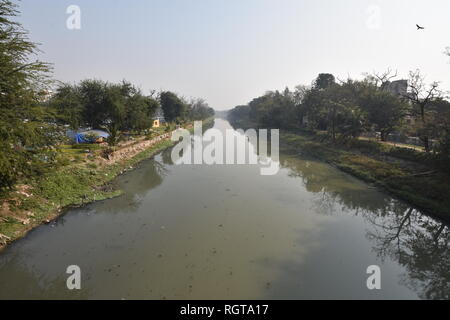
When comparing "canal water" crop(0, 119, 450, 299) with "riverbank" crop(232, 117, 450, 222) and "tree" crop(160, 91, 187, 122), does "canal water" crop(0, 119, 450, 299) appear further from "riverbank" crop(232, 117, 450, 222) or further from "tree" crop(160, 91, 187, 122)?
"tree" crop(160, 91, 187, 122)

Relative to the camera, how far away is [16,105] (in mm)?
8039

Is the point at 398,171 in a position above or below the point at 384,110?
below

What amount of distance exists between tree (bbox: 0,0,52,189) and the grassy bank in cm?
1759

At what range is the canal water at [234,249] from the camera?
6109 mm

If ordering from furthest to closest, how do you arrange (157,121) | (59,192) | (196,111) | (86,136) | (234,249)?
(196,111) → (157,121) → (86,136) → (59,192) → (234,249)

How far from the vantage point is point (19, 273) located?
22.1ft

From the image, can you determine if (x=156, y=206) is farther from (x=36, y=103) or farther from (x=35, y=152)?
(x=36, y=103)

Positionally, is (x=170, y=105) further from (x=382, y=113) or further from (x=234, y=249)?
(x=234, y=249)

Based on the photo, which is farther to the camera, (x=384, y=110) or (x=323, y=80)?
(x=323, y=80)

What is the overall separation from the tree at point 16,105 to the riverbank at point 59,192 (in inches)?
57.2

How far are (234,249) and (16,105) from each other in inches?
365

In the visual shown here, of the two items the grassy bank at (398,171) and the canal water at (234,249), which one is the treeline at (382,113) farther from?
the canal water at (234,249)

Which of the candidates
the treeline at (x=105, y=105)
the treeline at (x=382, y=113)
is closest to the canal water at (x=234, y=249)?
the treeline at (x=382, y=113)

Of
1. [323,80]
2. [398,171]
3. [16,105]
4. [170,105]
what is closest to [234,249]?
[16,105]
